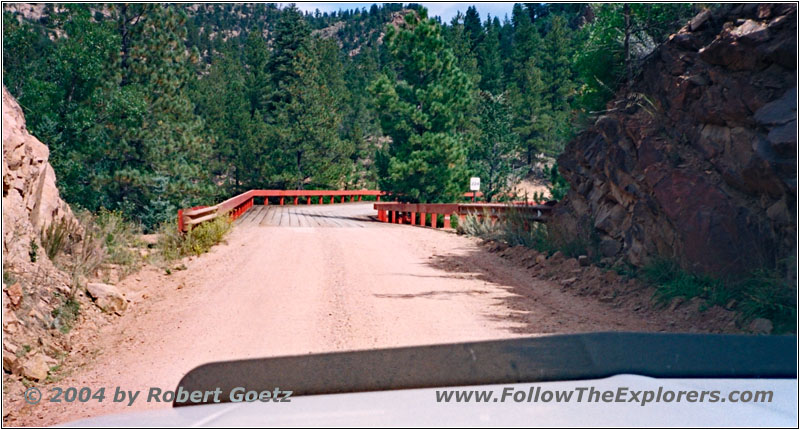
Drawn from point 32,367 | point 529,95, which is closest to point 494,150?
point 529,95

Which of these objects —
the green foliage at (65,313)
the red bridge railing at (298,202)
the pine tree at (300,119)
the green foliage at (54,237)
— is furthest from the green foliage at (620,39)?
the pine tree at (300,119)

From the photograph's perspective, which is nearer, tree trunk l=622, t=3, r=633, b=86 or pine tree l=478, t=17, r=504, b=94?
tree trunk l=622, t=3, r=633, b=86

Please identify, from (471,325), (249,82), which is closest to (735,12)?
(471,325)

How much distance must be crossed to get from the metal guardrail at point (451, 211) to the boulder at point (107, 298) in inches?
360

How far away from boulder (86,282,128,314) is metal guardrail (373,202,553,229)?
9139mm

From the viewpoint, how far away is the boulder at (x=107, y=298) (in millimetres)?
9233

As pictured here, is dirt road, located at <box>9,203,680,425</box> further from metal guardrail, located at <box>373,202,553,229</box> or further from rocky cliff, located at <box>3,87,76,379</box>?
metal guardrail, located at <box>373,202,553,229</box>

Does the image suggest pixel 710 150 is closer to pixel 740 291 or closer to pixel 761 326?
pixel 740 291

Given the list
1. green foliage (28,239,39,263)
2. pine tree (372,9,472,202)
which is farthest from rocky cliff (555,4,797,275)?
pine tree (372,9,472,202)

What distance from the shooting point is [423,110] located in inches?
1153

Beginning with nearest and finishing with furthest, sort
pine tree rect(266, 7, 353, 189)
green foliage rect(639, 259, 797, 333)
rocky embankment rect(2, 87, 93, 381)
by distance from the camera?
Result: rocky embankment rect(2, 87, 93, 381) < green foliage rect(639, 259, 797, 333) < pine tree rect(266, 7, 353, 189)

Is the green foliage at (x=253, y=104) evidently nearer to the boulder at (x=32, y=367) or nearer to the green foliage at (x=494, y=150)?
the green foliage at (x=494, y=150)

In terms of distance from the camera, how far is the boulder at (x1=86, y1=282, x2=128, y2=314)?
30.3 feet

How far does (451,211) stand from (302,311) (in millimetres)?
13604
